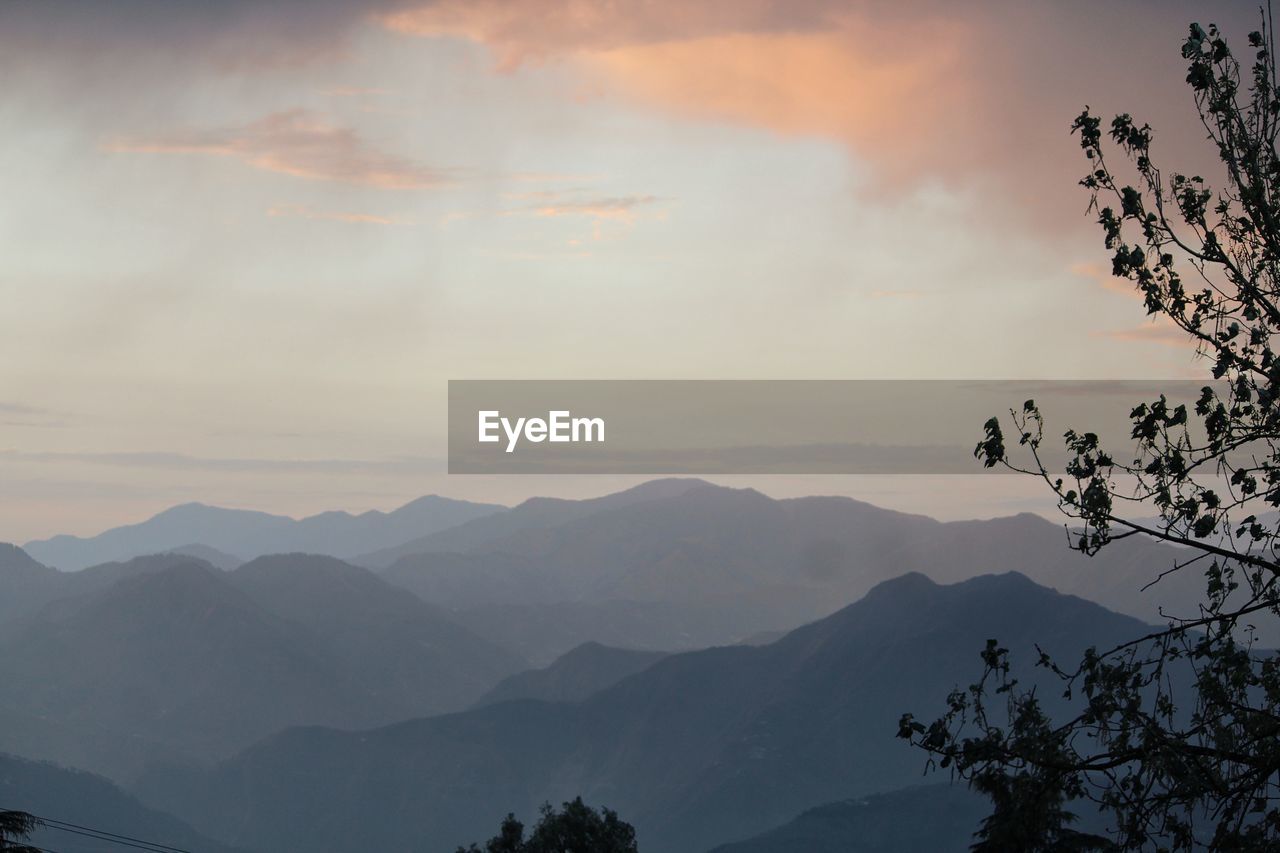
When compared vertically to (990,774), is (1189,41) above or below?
above

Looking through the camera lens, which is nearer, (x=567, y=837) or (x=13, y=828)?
(x=13, y=828)

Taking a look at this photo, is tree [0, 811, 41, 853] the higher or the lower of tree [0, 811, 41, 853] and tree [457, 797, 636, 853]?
the higher

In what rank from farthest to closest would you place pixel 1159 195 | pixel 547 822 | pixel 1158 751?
pixel 547 822, pixel 1159 195, pixel 1158 751

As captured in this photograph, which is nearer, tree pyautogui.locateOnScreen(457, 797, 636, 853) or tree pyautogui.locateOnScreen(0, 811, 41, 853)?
tree pyautogui.locateOnScreen(0, 811, 41, 853)

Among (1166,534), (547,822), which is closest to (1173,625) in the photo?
(1166,534)

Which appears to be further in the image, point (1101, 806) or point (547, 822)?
point (547, 822)

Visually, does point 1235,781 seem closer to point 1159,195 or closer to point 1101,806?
point 1101,806

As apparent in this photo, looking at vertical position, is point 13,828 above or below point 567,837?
above

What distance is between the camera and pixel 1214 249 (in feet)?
53.7

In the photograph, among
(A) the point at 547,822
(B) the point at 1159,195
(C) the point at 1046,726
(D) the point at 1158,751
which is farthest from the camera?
(A) the point at 547,822

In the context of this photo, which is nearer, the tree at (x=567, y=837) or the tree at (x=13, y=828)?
the tree at (x=13, y=828)

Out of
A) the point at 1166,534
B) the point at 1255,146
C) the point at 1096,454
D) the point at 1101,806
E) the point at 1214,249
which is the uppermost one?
the point at 1255,146

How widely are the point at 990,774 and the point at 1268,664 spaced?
366 centimetres

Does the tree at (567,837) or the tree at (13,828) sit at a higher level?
the tree at (13,828)
